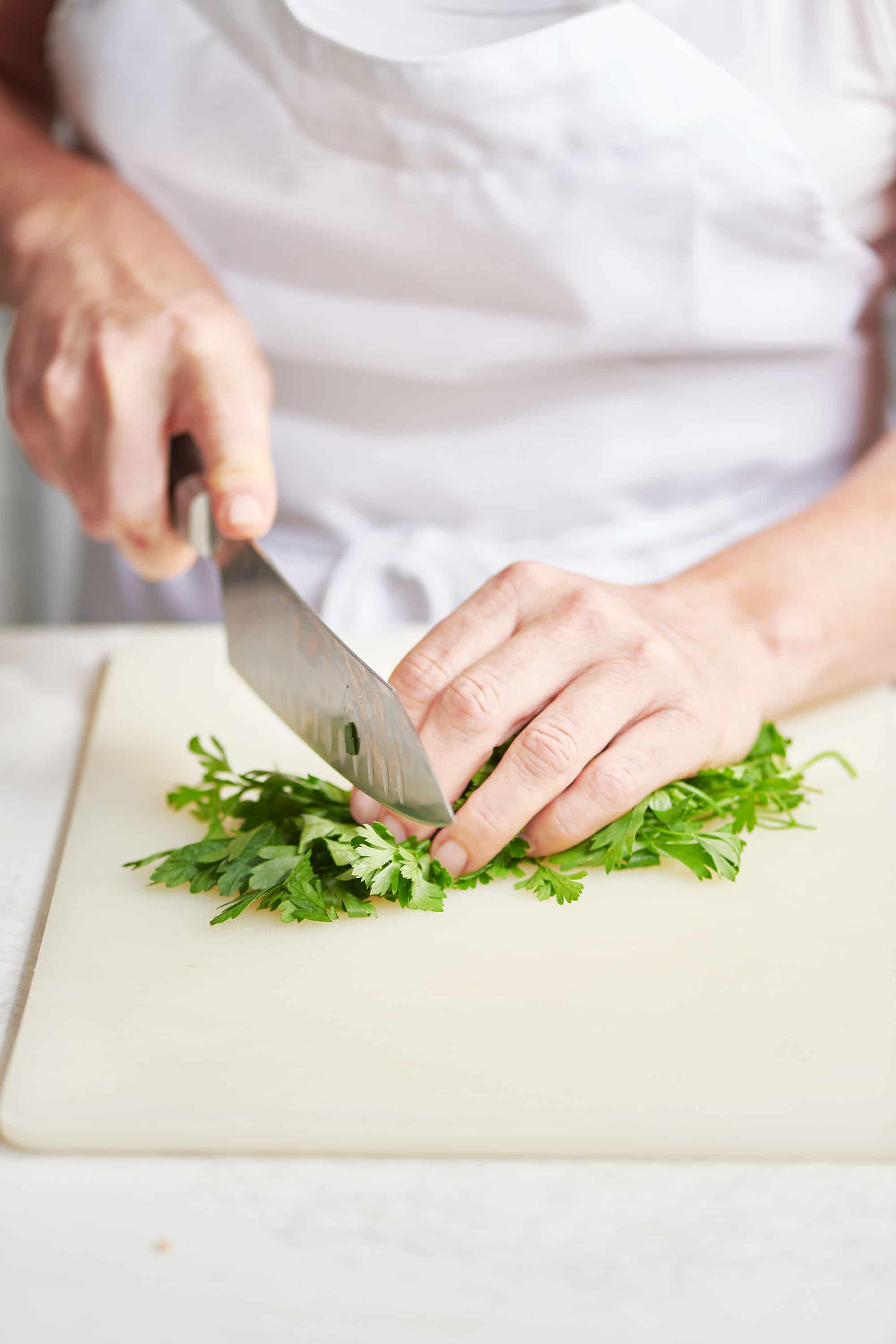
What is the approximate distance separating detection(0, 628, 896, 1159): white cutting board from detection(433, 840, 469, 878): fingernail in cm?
3

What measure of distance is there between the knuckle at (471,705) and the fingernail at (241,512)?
11.9 inches

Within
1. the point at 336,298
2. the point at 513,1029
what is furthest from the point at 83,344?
the point at 513,1029

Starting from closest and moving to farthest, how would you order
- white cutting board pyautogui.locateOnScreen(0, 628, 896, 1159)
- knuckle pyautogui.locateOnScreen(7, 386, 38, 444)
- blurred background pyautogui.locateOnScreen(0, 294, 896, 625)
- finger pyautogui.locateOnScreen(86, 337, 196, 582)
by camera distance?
white cutting board pyautogui.locateOnScreen(0, 628, 896, 1159), finger pyautogui.locateOnScreen(86, 337, 196, 582), knuckle pyautogui.locateOnScreen(7, 386, 38, 444), blurred background pyautogui.locateOnScreen(0, 294, 896, 625)

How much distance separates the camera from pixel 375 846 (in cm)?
110

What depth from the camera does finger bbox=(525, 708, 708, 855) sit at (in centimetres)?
114

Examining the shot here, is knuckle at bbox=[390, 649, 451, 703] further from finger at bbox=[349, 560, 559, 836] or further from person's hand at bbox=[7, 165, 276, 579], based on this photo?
person's hand at bbox=[7, 165, 276, 579]

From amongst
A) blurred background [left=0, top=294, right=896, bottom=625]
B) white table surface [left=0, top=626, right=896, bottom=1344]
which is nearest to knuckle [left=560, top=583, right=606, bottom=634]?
white table surface [left=0, top=626, right=896, bottom=1344]

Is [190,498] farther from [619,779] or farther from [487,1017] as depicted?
A: [487,1017]

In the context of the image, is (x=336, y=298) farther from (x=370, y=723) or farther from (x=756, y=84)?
(x=370, y=723)

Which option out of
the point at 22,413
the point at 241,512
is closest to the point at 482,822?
the point at 241,512

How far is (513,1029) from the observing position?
997 millimetres

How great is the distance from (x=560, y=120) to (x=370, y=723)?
0.81 m

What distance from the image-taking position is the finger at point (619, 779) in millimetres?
1144

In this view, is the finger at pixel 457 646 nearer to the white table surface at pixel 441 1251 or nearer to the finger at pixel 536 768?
the finger at pixel 536 768
